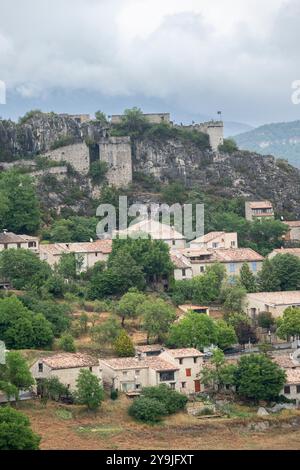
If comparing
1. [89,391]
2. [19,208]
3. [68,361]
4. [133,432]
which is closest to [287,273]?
→ [19,208]

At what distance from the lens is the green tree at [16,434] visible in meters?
45.0

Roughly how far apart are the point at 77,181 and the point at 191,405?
33253mm

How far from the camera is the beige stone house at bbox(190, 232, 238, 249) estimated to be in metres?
74.8

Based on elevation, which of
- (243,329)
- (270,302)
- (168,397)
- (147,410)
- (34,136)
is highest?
(34,136)

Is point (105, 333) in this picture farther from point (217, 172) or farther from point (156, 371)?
point (217, 172)

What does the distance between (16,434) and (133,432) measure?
6406 mm

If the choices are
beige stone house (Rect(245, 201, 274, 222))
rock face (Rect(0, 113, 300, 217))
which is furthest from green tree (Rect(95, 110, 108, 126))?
beige stone house (Rect(245, 201, 274, 222))

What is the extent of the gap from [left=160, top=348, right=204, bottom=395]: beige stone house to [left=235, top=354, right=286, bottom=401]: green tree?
6.80 ft

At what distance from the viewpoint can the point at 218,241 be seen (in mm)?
75250

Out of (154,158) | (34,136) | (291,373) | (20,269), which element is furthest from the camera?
(154,158)

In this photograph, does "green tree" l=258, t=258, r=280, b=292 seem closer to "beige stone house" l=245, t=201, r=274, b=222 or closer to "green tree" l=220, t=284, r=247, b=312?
"green tree" l=220, t=284, r=247, b=312

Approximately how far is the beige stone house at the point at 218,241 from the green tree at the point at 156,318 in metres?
14.8

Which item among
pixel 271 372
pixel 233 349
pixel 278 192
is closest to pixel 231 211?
pixel 278 192

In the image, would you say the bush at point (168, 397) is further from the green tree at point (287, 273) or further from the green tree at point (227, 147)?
the green tree at point (227, 147)
